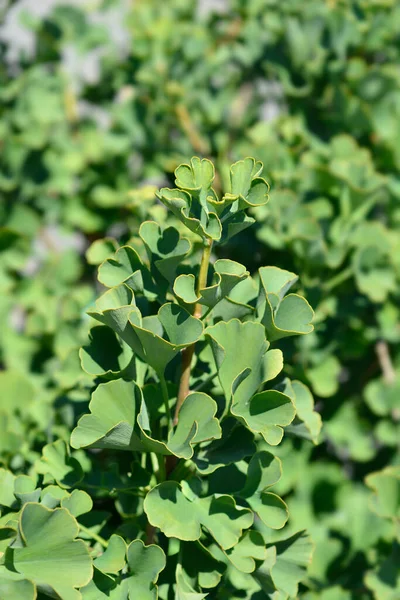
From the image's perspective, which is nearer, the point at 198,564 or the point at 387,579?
the point at 198,564

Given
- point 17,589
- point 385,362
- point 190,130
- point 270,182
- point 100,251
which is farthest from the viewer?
point 190,130

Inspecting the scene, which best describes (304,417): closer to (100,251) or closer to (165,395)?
(165,395)

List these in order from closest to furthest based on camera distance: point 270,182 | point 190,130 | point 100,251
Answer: point 100,251
point 270,182
point 190,130

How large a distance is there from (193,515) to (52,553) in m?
0.12

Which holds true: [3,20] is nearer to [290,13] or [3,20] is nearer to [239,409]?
[290,13]

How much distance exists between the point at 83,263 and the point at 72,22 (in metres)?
0.48

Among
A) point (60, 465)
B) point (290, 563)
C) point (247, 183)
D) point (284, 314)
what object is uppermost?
point (247, 183)

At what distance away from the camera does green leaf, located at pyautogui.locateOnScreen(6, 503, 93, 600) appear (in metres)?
0.56

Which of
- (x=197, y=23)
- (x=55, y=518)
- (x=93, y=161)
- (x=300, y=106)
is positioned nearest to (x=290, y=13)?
(x=300, y=106)

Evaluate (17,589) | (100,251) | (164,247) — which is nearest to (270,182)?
(100,251)

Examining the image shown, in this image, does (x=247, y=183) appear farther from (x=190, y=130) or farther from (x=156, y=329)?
(x=190, y=130)

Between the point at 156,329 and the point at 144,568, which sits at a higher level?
the point at 156,329

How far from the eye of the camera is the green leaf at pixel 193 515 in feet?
1.96

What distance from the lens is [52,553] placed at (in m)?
0.57
